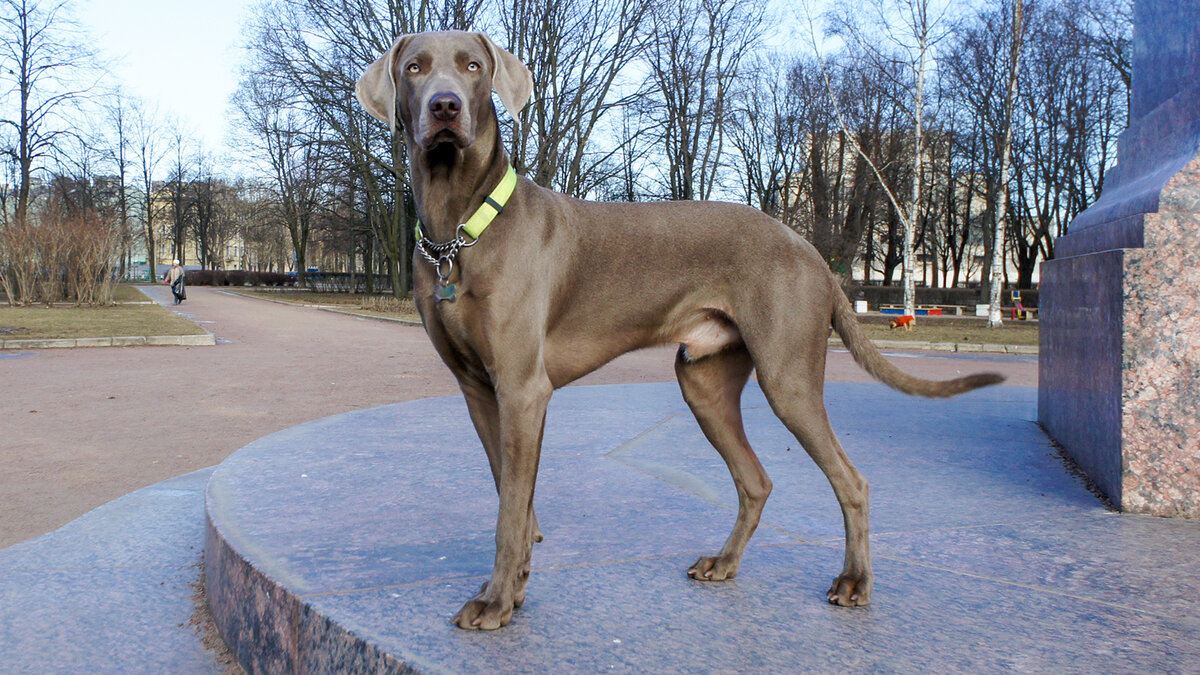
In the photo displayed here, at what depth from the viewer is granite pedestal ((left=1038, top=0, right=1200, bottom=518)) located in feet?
12.0

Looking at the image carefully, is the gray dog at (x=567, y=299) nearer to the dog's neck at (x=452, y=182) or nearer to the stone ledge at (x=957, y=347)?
the dog's neck at (x=452, y=182)

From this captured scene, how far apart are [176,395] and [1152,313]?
872 cm

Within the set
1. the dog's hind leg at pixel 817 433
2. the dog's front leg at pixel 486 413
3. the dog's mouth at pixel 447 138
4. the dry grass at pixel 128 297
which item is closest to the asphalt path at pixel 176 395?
the dog's front leg at pixel 486 413

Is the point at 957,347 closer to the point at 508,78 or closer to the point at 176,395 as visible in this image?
the point at 176,395

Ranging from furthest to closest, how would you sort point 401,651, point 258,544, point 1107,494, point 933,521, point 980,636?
1. point 1107,494
2. point 933,521
3. point 258,544
4. point 980,636
5. point 401,651

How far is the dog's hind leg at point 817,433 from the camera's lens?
2.69 meters

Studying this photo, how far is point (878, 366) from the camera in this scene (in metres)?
3.00

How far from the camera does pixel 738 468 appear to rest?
9.93 ft

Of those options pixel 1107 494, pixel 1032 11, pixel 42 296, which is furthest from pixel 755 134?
pixel 1107 494

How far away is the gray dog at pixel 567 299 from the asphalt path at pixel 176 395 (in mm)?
3045

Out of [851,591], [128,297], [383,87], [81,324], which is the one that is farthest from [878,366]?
[128,297]

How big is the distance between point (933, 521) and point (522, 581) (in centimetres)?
189

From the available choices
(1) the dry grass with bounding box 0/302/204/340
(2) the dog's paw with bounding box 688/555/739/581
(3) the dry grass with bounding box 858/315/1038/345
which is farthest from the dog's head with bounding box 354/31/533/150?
(3) the dry grass with bounding box 858/315/1038/345

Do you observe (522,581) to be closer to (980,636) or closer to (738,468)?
(738,468)
